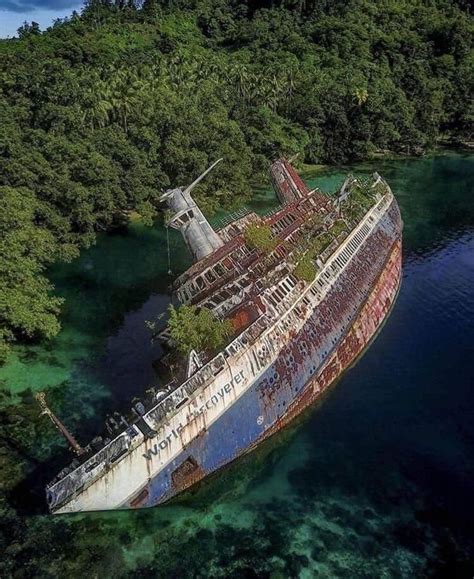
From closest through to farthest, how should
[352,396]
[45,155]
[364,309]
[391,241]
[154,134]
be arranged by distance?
[352,396] → [364,309] → [391,241] → [45,155] → [154,134]

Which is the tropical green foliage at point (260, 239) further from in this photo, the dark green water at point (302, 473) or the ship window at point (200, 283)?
the dark green water at point (302, 473)

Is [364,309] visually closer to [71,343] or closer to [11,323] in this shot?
[71,343]

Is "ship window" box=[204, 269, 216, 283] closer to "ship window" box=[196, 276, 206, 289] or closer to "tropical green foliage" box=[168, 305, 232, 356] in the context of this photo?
"ship window" box=[196, 276, 206, 289]

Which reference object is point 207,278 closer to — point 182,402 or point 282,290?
point 282,290

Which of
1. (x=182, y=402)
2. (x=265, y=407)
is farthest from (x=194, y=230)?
(x=182, y=402)

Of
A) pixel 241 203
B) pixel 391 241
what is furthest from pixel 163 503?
pixel 241 203

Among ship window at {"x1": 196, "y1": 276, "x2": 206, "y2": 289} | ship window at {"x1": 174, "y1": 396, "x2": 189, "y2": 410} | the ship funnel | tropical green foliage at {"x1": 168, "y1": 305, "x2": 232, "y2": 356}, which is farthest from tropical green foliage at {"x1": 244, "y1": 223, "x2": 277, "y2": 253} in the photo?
ship window at {"x1": 174, "y1": 396, "x2": 189, "y2": 410}
